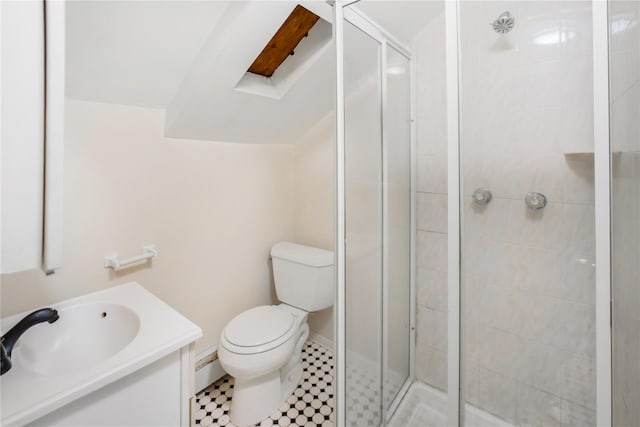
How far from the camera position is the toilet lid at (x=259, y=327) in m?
1.47

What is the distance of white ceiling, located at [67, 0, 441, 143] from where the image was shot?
1048 mm

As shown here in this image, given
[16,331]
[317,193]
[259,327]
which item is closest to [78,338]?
[16,331]

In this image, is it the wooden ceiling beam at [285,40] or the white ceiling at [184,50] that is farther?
the wooden ceiling beam at [285,40]

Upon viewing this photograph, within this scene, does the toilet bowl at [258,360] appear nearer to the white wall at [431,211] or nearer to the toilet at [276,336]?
the toilet at [276,336]

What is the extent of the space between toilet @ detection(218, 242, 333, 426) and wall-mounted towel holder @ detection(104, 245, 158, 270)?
21.1 inches

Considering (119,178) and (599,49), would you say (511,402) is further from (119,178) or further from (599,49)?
(119,178)

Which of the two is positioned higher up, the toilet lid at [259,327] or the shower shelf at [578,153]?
the shower shelf at [578,153]

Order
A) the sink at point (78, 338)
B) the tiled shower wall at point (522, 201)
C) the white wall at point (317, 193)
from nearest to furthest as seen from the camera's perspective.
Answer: the sink at point (78, 338) → the tiled shower wall at point (522, 201) → the white wall at point (317, 193)

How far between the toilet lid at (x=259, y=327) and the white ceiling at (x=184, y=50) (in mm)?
1036

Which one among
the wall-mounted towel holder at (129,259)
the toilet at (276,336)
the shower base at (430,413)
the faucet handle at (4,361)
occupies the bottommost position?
the shower base at (430,413)

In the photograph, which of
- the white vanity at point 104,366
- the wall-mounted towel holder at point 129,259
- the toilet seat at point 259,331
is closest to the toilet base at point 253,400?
the toilet seat at point 259,331

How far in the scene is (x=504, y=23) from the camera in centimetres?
123

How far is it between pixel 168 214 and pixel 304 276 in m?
0.84

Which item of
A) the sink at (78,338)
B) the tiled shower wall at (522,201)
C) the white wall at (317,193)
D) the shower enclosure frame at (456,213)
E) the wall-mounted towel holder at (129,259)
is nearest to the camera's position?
the shower enclosure frame at (456,213)
